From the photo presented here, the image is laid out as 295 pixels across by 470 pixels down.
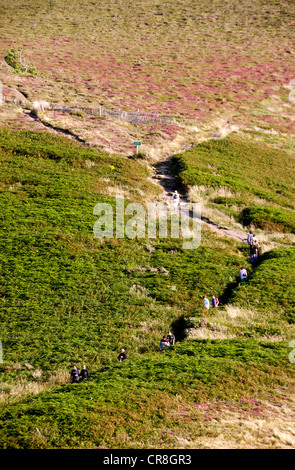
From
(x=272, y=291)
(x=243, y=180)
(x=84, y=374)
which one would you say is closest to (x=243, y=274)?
(x=272, y=291)

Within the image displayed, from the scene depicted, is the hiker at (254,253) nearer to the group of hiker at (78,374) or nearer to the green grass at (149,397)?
the green grass at (149,397)

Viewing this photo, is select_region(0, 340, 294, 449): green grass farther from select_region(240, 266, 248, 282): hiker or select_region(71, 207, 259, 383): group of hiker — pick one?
select_region(240, 266, 248, 282): hiker

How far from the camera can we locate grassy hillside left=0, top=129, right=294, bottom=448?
1414 centimetres

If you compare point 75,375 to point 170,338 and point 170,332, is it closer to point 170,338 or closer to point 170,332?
point 170,338

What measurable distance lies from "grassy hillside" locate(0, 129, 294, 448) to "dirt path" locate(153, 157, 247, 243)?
1.82 m

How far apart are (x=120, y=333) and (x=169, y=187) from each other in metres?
21.6

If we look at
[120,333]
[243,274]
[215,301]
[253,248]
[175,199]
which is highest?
[175,199]

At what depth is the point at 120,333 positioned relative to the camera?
21.3 metres

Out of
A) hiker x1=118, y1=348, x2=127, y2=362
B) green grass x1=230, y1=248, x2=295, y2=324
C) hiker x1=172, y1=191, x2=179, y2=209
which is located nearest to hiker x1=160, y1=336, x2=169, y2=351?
hiker x1=118, y1=348, x2=127, y2=362

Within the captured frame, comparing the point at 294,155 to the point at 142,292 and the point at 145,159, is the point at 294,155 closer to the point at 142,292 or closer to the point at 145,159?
the point at 145,159

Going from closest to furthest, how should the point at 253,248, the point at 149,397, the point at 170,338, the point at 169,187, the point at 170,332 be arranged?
1. the point at 149,397
2. the point at 170,338
3. the point at 170,332
4. the point at 253,248
5. the point at 169,187

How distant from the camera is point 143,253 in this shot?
28.5 meters
